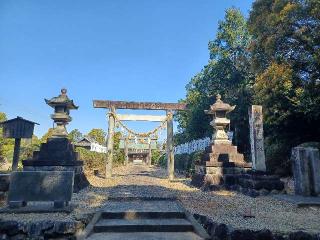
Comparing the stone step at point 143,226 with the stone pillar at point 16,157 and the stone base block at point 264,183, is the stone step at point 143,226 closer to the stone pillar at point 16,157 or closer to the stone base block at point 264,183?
the stone base block at point 264,183

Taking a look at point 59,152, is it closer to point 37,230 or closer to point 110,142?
point 110,142

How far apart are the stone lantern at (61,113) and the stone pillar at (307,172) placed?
9179 mm

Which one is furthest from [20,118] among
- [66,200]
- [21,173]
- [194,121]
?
[194,121]

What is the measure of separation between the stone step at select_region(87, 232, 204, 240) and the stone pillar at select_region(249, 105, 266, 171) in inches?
253

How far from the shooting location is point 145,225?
552 centimetres

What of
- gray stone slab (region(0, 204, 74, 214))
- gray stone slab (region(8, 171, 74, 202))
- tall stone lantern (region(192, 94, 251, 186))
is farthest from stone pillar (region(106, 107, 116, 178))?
gray stone slab (region(0, 204, 74, 214))

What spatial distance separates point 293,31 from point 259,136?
7468mm

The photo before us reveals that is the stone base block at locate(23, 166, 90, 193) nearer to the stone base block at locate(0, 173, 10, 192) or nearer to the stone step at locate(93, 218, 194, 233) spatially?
the stone base block at locate(0, 173, 10, 192)

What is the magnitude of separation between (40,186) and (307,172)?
8.16 meters

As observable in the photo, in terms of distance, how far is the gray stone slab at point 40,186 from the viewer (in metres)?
6.98

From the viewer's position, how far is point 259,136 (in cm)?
1116

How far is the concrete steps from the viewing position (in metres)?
5.16

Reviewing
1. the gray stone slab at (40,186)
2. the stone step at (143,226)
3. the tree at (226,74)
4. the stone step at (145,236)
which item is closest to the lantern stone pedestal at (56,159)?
the gray stone slab at (40,186)

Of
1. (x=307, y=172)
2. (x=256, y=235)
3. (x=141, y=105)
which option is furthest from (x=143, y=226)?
(x=141, y=105)
